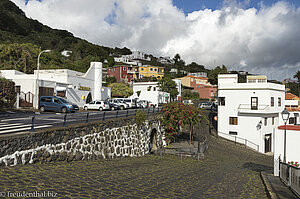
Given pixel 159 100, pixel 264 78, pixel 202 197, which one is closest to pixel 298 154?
pixel 202 197

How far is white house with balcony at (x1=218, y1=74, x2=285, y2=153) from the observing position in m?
30.8

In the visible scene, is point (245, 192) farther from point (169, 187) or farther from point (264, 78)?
point (264, 78)

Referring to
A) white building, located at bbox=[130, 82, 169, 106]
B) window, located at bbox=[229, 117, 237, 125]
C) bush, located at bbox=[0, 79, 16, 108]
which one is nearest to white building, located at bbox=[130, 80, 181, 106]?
white building, located at bbox=[130, 82, 169, 106]

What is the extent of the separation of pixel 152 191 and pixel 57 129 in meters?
4.81

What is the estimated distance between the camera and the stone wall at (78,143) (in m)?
7.73

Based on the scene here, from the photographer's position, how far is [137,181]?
8562mm

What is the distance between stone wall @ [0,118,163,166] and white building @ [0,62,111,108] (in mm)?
16229

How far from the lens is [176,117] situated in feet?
74.4

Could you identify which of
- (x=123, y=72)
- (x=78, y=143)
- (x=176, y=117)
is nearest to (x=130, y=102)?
(x=176, y=117)

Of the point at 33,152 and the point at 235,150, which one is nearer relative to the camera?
the point at 33,152

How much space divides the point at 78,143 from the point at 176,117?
1333 cm

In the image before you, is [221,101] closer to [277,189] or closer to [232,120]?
[232,120]

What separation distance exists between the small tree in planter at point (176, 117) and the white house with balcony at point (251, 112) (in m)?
12.0

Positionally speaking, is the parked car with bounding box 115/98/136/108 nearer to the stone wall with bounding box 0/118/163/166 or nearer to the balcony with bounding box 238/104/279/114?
the balcony with bounding box 238/104/279/114
